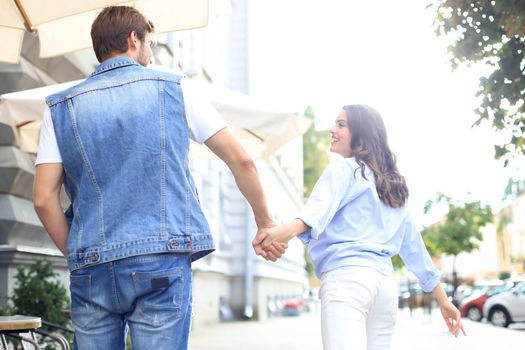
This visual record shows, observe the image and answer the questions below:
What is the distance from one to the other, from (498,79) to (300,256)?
47110 mm

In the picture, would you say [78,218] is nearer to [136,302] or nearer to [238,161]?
[136,302]

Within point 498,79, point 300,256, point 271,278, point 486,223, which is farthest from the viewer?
point 300,256

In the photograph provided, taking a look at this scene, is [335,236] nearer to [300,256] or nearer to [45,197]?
[45,197]

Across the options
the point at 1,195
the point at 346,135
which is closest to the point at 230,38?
the point at 1,195

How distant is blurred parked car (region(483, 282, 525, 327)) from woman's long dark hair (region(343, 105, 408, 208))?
84.2 feet

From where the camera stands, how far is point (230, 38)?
98.1 feet

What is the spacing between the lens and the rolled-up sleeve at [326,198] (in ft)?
12.6

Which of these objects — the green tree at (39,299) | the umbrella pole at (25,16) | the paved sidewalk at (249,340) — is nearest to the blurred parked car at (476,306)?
the paved sidewalk at (249,340)

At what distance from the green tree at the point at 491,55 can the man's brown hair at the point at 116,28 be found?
628 centimetres

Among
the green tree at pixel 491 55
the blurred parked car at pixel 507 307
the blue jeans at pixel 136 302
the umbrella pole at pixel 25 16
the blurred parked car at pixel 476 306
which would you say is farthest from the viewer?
the blurred parked car at pixel 476 306

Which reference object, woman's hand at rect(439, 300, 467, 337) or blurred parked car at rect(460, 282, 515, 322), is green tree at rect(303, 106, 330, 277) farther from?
woman's hand at rect(439, 300, 467, 337)

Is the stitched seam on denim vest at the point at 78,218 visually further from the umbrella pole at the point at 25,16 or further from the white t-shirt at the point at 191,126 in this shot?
the umbrella pole at the point at 25,16

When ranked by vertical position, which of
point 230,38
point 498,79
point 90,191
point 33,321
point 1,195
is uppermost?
point 230,38

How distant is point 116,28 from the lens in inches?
121
